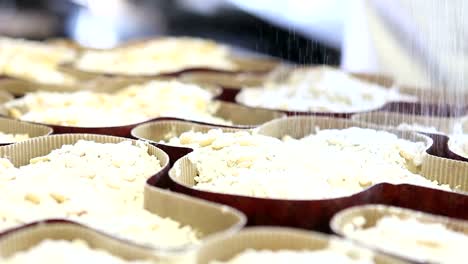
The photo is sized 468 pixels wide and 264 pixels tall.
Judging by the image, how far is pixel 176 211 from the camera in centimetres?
126

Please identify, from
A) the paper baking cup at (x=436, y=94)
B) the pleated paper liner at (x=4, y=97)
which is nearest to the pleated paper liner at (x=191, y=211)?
the pleated paper liner at (x=4, y=97)

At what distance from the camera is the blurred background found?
323 cm

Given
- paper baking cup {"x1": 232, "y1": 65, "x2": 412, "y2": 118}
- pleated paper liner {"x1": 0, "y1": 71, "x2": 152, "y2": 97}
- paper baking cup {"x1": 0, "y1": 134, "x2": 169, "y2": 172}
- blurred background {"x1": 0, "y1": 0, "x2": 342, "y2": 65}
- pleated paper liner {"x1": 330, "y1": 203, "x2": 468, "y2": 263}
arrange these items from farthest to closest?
blurred background {"x1": 0, "y1": 0, "x2": 342, "y2": 65} → pleated paper liner {"x1": 0, "y1": 71, "x2": 152, "y2": 97} → paper baking cup {"x1": 232, "y1": 65, "x2": 412, "y2": 118} → paper baking cup {"x1": 0, "y1": 134, "x2": 169, "y2": 172} → pleated paper liner {"x1": 330, "y1": 203, "x2": 468, "y2": 263}

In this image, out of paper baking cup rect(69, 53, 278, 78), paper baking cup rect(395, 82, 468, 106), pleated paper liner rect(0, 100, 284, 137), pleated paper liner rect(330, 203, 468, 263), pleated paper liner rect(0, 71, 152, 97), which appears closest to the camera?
pleated paper liner rect(330, 203, 468, 263)

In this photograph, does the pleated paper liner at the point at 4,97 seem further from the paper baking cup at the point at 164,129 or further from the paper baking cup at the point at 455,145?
the paper baking cup at the point at 455,145

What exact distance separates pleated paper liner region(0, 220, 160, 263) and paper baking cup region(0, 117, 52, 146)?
0.69m

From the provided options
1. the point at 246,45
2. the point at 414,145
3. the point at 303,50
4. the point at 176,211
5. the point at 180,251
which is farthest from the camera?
the point at 246,45

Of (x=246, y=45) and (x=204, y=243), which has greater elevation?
(x=246, y=45)

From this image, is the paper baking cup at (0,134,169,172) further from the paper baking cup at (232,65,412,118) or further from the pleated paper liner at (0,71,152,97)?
the pleated paper liner at (0,71,152,97)

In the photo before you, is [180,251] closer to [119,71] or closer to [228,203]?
[228,203]

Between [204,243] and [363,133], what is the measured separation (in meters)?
0.85

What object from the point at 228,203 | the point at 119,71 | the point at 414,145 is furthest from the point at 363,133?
the point at 119,71

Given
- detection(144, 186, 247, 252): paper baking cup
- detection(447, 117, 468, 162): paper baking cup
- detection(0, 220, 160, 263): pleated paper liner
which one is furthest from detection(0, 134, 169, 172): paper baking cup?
detection(447, 117, 468, 162): paper baking cup

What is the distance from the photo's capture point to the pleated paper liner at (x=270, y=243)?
1041 millimetres
